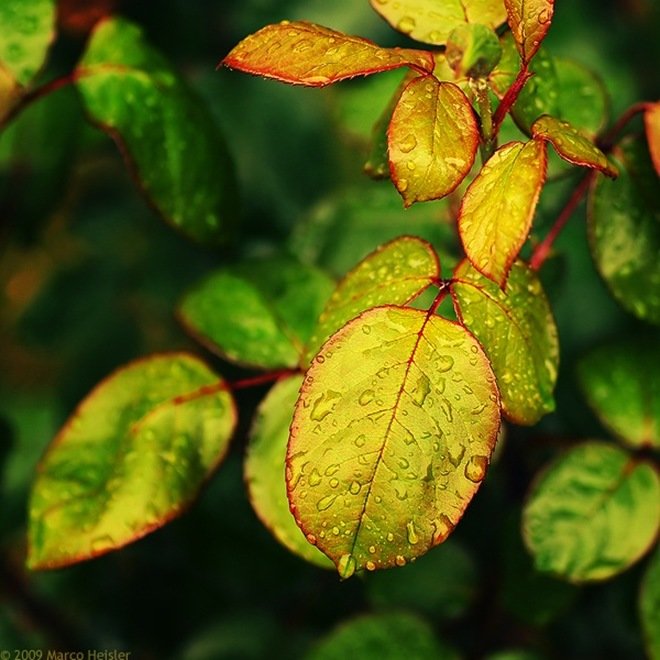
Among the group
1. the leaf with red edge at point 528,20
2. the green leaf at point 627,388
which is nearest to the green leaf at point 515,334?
the leaf with red edge at point 528,20

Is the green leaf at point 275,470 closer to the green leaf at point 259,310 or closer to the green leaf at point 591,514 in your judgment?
the green leaf at point 259,310

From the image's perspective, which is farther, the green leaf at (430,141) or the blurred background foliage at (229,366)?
the blurred background foliage at (229,366)

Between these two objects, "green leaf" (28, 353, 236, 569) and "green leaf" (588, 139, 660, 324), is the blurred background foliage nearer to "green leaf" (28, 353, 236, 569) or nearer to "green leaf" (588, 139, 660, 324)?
"green leaf" (588, 139, 660, 324)

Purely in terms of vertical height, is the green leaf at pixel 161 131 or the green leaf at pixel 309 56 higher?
the green leaf at pixel 309 56

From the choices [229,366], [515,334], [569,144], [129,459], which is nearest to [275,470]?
[129,459]

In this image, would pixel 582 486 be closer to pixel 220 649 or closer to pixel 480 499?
pixel 480 499

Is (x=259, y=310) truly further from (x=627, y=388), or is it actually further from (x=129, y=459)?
(x=627, y=388)
